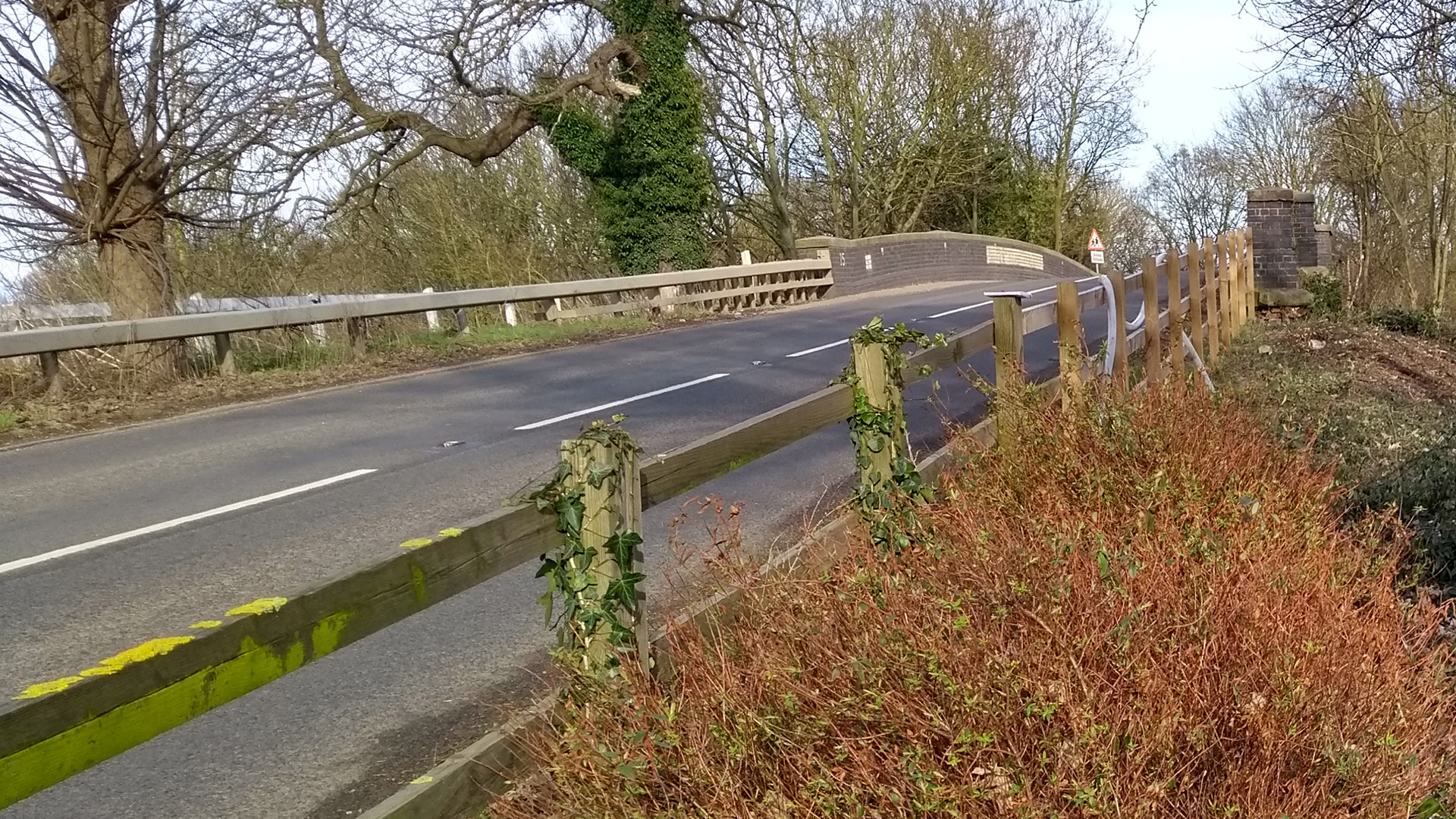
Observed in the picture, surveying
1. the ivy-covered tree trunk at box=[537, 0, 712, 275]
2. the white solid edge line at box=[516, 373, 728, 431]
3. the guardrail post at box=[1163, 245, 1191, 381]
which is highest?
the ivy-covered tree trunk at box=[537, 0, 712, 275]

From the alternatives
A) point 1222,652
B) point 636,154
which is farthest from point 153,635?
point 636,154

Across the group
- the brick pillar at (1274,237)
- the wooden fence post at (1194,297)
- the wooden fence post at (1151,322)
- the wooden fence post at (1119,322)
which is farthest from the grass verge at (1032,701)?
the brick pillar at (1274,237)

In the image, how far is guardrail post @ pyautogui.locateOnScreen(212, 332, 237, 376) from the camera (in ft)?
42.2

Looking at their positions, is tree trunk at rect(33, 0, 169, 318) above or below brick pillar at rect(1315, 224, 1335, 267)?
above

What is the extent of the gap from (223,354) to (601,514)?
11245 mm

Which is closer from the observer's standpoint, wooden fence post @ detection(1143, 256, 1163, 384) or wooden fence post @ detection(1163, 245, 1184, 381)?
wooden fence post @ detection(1143, 256, 1163, 384)

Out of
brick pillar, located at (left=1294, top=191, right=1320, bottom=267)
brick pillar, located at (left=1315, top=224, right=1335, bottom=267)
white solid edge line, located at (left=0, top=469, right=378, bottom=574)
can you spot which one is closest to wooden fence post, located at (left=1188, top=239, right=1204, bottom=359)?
brick pillar, located at (left=1294, top=191, right=1320, bottom=267)

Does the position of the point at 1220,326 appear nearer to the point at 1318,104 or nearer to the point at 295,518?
the point at 1318,104

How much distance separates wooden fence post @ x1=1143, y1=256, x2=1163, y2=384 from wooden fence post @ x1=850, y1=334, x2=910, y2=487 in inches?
173

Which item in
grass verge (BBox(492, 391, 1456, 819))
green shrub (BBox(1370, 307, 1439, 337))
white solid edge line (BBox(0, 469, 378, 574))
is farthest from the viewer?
green shrub (BBox(1370, 307, 1439, 337))

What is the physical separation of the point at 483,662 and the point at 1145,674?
2507 mm

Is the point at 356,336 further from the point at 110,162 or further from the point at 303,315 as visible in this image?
the point at 110,162

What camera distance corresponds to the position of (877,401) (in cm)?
478

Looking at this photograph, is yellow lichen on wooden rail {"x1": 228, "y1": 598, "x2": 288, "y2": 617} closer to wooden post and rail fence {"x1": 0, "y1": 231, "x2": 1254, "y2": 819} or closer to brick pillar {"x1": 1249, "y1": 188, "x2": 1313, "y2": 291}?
wooden post and rail fence {"x1": 0, "y1": 231, "x2": 1254, "y2": 819}
